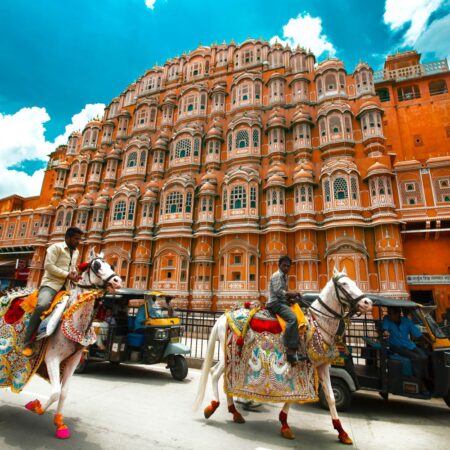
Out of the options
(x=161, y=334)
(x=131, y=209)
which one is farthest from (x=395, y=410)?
(x=131, y=209)

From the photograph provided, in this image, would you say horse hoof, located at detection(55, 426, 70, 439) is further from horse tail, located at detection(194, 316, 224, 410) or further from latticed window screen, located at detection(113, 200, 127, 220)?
latticed window screen, located at detection(113, 200, 127, 220)

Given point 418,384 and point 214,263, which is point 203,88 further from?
point 418,384

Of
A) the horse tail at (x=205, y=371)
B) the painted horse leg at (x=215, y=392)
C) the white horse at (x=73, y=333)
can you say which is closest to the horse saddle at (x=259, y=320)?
the horse tail at (x=205, y=371)

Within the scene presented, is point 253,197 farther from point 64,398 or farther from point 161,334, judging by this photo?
point 64,398

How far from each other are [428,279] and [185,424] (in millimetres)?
19045

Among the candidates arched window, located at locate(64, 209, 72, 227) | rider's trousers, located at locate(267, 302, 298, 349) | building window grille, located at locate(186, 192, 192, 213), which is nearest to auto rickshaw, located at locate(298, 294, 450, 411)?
rider's trousers, located at locate(267, 302, 298, 349)

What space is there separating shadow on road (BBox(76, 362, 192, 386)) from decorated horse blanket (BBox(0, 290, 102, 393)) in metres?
3.50

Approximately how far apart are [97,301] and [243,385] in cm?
276

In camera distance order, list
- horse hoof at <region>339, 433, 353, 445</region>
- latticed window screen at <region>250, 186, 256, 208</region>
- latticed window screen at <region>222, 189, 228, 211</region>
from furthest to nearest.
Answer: latticed window screen at <region>222, 189, 228, 211</region>, latticed window screen at <region>250, 186, 256, 208</region>, horse hoof at <region>339, 433, 353, 445</region>

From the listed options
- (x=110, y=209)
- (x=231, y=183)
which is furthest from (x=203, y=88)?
(x=110, y=209)

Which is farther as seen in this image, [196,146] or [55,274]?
[196,146]

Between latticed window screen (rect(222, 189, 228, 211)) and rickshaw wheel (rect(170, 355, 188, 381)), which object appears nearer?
rickshaw wheel (rect(170, 355, 188, 381))

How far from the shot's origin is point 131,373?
27.4 feet

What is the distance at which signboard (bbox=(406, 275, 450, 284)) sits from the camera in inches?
707
